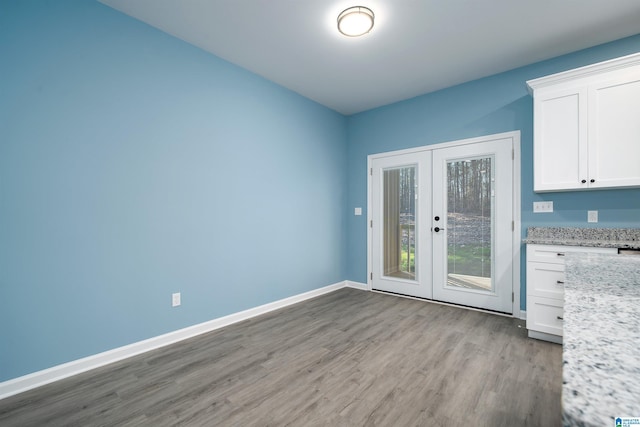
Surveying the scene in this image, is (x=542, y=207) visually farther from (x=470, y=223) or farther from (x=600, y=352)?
(x=600, y=352)

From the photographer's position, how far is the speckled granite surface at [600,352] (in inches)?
12.3

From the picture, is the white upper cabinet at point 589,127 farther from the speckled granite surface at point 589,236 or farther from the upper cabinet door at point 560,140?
the speckled granite surface at point 589,236

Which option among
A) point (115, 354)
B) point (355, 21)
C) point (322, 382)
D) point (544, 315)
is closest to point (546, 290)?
point (544, 315)

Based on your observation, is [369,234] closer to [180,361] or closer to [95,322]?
[180,361]

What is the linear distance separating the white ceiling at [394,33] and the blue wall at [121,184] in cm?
30

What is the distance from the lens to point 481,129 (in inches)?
136

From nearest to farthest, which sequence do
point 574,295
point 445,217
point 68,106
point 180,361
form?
point 574,295 → point 68,106 → point 180,361 → point 445,217

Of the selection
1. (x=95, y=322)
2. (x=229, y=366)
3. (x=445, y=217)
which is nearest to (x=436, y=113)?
(x=445, y=217)

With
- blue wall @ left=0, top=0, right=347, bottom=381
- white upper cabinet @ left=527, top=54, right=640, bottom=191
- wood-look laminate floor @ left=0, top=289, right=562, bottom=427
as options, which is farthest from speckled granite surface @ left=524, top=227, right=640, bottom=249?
blue wall @ left=0, top=0, right=347, bottom=381

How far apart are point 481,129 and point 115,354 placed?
4.36 metres

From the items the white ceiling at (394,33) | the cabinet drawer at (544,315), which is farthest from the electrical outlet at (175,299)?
the cabinet drawer at (544,315)

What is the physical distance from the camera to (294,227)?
3879 mm

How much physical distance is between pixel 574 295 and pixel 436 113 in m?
3.53

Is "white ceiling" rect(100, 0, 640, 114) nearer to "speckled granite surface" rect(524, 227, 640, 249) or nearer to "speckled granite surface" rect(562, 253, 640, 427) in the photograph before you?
"speckled granite surface" rect(524, 227, 640, 249)
